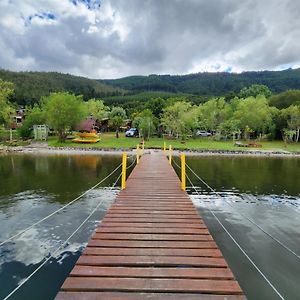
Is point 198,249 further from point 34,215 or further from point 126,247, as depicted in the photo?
point 34,215

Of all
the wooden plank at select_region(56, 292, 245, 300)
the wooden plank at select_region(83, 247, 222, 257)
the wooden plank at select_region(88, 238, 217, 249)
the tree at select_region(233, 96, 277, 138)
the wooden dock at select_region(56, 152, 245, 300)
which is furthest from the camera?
the tree at select_region(233, 96, 277, 138)

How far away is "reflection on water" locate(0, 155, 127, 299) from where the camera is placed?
7672mm

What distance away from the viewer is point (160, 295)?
440cm

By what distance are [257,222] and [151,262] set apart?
27.7 ft

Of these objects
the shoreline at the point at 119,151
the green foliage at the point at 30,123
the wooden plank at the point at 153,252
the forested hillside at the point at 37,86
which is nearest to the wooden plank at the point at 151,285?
the wooden plank at the point at 153,252

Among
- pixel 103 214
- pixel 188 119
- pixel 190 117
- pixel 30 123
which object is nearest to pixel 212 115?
pixel 190 117

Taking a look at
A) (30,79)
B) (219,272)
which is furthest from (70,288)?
(30,79)

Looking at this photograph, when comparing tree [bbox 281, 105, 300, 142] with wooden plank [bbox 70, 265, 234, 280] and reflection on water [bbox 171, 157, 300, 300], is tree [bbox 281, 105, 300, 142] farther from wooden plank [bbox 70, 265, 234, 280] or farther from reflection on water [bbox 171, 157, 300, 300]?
wooden plank [bbox 70, 265, 234, 280]

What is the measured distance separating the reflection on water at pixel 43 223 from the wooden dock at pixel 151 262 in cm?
202

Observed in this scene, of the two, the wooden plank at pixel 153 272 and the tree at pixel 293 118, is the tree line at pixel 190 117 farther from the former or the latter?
the wooden plank at pixel 153 272

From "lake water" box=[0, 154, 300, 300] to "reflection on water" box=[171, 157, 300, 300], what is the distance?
2 cm

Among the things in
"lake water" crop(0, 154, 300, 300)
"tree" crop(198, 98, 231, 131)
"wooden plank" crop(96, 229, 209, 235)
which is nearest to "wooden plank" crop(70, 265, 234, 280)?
"wooden plank" crop(96, 229, 209, 235)

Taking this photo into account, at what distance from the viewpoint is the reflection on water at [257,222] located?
305 inches

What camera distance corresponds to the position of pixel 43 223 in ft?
38.9
